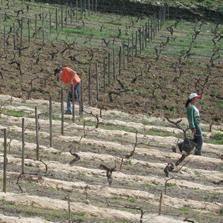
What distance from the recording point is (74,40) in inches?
1506

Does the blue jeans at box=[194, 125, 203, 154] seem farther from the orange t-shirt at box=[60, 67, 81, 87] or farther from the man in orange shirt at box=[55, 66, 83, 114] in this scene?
the orange t-shirt at box=[60, 67, 81, 87]

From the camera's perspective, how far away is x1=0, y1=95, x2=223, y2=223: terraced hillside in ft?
49.9

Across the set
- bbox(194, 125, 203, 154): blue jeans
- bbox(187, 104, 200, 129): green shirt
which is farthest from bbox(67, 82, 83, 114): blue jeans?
bbox(187, 104, 200, 129): green shirt

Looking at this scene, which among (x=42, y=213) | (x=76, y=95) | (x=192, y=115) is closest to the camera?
(x=42, y=213)

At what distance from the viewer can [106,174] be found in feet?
58.5

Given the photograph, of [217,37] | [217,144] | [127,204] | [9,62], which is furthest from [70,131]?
[217,37]

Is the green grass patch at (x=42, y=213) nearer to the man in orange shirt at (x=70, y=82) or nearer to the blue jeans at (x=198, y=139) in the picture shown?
the blue jeans at (x=198, y=139)

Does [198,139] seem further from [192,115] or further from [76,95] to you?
[76,95]

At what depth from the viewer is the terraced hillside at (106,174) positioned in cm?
1521

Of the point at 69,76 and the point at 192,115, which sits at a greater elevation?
the point at 192,115

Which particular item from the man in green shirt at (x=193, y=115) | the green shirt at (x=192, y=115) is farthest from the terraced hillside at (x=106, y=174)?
the green shirt at (x=192, y=115)

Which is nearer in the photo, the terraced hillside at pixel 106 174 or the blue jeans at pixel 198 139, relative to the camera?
the terraced hillside at pixel 106 174

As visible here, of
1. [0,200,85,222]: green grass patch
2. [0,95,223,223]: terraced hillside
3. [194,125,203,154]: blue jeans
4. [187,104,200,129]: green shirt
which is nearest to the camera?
[0,200,85,222]: green grass patch

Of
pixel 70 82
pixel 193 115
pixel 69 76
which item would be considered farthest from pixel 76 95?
pixel 193 115
